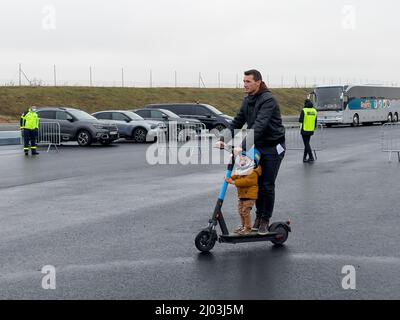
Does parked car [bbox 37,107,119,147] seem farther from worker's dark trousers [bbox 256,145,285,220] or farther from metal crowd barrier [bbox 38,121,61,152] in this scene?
worker's dark trousers [bbox 256,145,285,220]

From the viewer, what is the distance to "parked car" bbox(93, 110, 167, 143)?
28.2 meters

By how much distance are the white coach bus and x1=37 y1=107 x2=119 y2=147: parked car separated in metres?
22.8

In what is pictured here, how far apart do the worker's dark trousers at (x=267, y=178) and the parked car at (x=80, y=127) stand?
19.2 meters

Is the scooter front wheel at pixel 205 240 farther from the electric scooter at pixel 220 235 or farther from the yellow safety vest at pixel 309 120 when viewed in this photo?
the yellow safety vest at pixel 309 120

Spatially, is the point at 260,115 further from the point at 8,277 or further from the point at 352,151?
the point at 352,151

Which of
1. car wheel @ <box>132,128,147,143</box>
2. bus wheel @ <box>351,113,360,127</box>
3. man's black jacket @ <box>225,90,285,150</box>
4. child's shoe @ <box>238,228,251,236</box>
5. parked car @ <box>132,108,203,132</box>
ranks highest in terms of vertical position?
man's black jacket @ <box>225,90,285,150</box>

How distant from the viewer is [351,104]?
154 feet

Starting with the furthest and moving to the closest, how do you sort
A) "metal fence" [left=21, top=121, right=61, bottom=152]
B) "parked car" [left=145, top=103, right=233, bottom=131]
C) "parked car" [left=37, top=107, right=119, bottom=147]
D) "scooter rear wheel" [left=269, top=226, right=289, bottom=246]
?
"parked car" [left=145, top=103, right=233, bottom=131] < "parked car" [left=37, top=107, right=119, bottom=147] < "metal fence" [left=21, top=121, right=61, bottom=152] < "scooter rear wheel" [left=269, top=226, right=289, bottom=246]

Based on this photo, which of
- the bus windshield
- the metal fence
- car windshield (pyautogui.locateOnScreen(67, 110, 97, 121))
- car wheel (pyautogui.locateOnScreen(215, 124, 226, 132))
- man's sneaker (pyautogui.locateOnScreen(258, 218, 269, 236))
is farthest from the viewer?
the bus windshield

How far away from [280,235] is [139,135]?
21320 millimetres

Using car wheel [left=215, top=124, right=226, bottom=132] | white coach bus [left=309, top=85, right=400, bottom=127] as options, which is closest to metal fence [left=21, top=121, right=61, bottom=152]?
car wheel [left=215, top=124, right=226, bottom=132]

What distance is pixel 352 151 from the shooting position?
2300 centimetres

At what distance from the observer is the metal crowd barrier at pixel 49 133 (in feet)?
Result: 83.8
